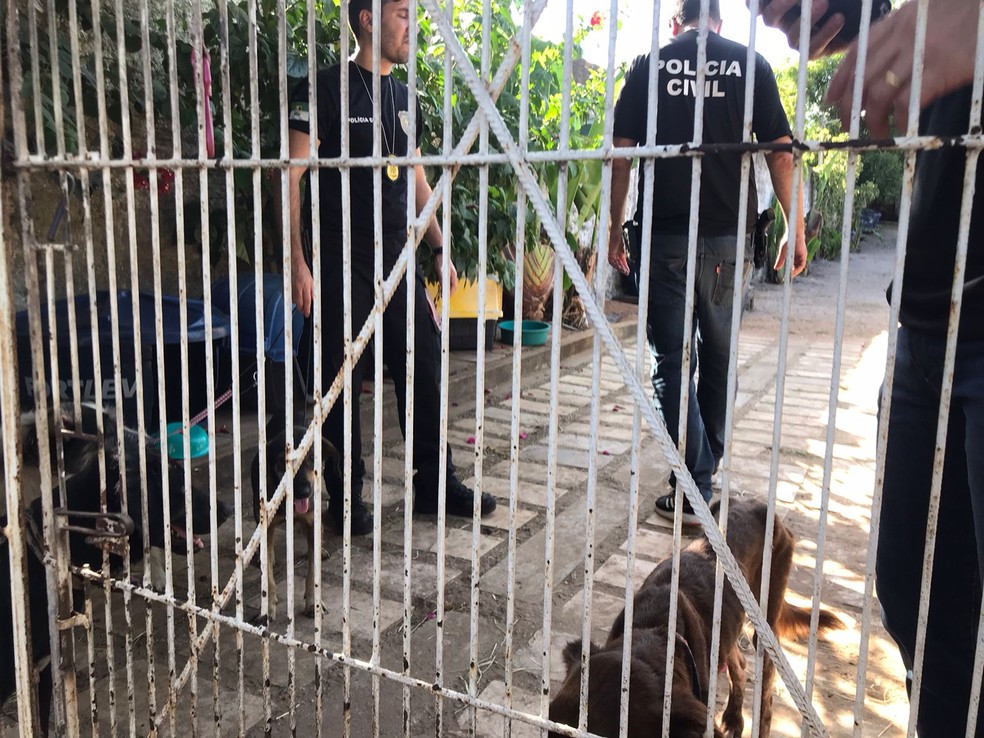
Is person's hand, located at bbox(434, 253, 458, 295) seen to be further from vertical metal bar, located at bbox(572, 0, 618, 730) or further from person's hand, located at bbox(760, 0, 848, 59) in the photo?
person's hand, located at bbox(760, 0, 848, 59)

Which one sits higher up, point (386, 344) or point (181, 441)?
point (386, 344)

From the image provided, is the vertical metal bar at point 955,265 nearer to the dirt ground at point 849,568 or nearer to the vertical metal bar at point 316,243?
the dirt ground at point 849,568

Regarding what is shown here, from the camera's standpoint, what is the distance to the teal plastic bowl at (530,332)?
757cm

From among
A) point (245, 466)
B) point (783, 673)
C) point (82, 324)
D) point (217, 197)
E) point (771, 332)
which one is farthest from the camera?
point (771, 332)

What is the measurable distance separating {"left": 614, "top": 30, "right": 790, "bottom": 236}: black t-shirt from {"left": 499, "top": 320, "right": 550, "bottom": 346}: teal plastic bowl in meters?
4.25

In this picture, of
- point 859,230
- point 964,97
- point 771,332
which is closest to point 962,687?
point 964,97

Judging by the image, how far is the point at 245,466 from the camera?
4312mm

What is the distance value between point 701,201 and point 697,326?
582 mm

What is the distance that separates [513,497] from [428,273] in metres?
3.73

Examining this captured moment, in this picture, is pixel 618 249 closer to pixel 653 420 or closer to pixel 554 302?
pixel 554 302

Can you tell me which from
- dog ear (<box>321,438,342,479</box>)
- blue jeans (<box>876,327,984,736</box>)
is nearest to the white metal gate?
blue jeans (<box>876,327,984,736</box>)

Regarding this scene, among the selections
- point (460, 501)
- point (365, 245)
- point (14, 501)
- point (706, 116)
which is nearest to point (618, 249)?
point (706, 116)

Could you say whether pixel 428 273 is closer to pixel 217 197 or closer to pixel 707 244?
pixel 217 197

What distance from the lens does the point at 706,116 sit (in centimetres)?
320
